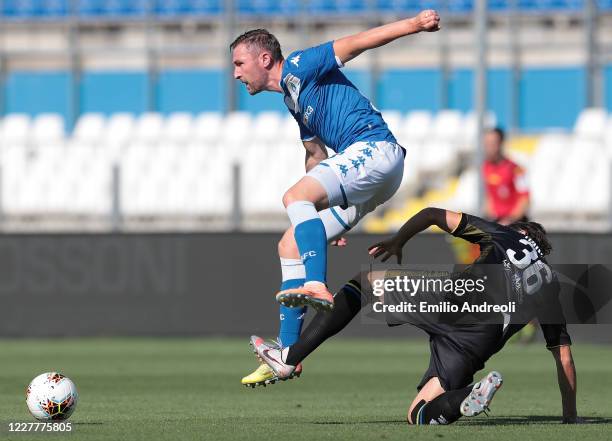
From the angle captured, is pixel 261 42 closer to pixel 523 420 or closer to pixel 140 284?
pixel 523 420

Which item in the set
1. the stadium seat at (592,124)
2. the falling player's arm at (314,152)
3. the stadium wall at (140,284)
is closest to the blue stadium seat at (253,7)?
the stadium seat at (592,124)

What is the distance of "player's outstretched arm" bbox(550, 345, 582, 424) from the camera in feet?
24.2

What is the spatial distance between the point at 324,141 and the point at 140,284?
801cm

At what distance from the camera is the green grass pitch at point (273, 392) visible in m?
6.90

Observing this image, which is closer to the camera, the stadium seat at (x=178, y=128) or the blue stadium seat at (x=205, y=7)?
the stadium seat at (x=178, y=128)

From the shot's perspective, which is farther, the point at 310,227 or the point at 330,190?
the point at 330,190

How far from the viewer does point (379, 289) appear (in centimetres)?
746

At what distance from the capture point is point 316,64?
7.56 meters

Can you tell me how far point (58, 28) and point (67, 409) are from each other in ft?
66.6

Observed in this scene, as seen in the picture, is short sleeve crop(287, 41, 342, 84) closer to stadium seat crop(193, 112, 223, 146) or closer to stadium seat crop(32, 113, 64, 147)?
stadium seat crop(193, 112, 223, 146)

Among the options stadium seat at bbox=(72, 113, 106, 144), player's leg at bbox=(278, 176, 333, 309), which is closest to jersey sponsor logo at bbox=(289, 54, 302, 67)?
player's leg at bbox=(278, 176, 333, 309)

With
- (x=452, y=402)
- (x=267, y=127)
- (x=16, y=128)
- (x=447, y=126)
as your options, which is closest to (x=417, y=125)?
(x=447, y=126)

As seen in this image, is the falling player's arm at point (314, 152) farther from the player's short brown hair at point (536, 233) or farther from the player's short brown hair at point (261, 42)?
the player's short brown hair at point (536, 233)

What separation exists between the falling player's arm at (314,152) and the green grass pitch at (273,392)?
1502mm
